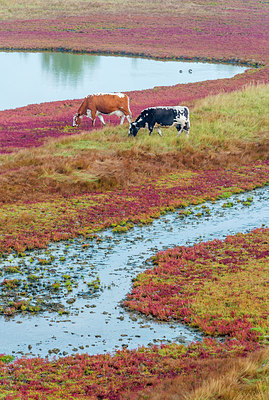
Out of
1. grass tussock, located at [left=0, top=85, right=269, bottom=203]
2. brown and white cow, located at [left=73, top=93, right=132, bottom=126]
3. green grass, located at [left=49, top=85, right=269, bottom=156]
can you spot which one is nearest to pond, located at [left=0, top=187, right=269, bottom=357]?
grass tussock, located at [left=0, top=85, right=269, bottom=203]

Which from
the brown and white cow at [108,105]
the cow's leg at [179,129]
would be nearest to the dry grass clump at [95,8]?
the brown and white cow at [108,105]

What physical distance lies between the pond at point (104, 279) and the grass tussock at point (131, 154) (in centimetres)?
463

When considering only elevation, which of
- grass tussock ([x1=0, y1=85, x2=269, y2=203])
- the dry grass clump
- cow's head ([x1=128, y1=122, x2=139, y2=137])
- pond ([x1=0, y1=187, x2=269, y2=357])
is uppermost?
the dry grass clump

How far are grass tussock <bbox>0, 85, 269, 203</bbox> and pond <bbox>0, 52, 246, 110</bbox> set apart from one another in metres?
19.7

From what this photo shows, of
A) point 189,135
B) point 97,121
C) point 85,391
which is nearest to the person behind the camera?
point 85,391

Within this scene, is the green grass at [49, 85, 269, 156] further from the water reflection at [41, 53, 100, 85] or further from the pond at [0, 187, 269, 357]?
the water reflection at [41, 53, 100, 85]

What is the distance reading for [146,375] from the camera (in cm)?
975

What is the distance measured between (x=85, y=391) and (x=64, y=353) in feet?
6.54

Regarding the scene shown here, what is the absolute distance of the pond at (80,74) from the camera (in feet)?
172

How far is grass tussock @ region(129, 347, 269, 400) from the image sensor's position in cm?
754

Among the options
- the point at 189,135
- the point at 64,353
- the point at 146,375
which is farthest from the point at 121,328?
the point at 189,135

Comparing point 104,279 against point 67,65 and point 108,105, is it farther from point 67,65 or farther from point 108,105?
point 67,65

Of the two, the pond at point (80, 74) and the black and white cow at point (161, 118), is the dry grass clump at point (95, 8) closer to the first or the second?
the pond at point (80, 74)

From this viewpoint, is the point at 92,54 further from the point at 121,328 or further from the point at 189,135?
the point at 121,328
